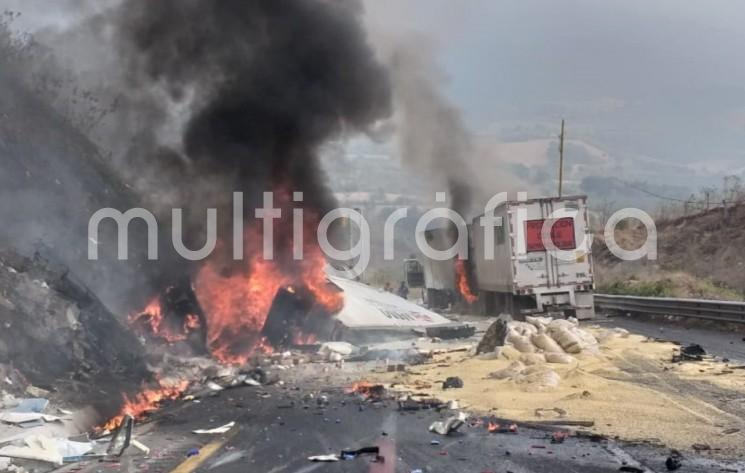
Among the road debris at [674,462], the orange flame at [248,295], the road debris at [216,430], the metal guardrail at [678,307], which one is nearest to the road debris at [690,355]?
the metal guardrail at [678,307]

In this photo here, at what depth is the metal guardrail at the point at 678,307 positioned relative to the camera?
17406 mm

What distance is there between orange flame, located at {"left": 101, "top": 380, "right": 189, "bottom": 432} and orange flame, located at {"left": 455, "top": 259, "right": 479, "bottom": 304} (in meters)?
19.3

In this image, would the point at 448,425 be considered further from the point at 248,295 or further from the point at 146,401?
the point at 248,295

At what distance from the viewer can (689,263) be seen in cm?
3441

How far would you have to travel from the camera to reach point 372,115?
18922 millimetres

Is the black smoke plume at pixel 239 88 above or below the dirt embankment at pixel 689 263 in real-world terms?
above

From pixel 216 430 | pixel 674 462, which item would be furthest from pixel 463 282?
pixel 674 462

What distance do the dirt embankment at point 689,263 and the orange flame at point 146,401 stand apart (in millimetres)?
20673

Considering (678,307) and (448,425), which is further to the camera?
(678,307)

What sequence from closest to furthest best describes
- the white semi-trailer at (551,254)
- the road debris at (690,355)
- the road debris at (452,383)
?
the road debris at (452,383), the road debris at (690,355), the white semi-trailer at (551,254)

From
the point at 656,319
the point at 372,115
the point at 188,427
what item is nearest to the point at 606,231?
the point at 656,319

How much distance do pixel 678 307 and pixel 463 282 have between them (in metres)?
10.6

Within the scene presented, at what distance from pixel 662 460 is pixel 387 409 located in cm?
356

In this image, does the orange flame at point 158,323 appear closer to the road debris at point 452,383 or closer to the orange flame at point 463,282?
the road debris at point 452,383
